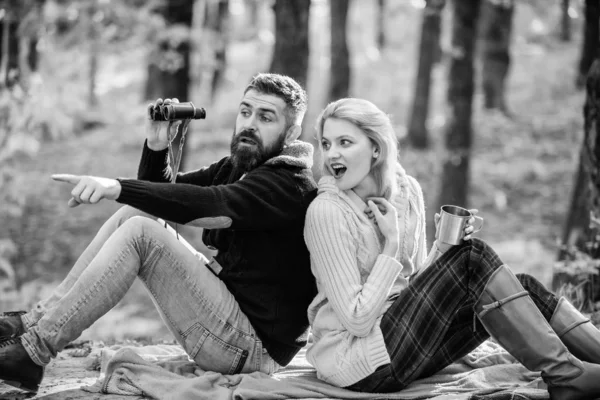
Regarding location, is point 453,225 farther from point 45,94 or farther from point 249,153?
point 45,94

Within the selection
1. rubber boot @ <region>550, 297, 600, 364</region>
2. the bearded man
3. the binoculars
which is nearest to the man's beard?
the bearded man

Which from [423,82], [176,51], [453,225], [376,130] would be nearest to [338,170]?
[376,130]

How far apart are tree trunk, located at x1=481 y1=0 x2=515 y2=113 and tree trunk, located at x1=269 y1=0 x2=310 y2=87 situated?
417 inches

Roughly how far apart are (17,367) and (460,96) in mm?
7715

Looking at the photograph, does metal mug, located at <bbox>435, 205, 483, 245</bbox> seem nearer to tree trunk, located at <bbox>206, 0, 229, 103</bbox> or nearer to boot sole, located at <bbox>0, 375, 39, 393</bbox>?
boot sole, located at <bbox>0, 375, 39, 393</bbox>

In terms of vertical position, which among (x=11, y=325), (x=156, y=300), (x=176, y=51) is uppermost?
(x=176, y=51)

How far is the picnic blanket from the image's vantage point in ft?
11.3

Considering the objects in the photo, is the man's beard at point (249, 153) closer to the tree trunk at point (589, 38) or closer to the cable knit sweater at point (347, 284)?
the cable knit sweater at point (347, 284)

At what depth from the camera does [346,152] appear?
11.5ft

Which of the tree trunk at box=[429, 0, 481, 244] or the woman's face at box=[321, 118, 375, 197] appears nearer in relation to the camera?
the woman's face at box=[321, 118, 375, 197]

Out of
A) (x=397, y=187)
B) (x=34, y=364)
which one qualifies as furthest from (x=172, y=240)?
(x=397, y=187)

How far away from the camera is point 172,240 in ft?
11.5

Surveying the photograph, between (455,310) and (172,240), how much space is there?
56.5 inches

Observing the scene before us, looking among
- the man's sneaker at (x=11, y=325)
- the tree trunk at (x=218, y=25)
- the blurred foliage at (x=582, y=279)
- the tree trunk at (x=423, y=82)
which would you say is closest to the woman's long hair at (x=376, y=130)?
the man's sneaker at (x=11, y=325)
